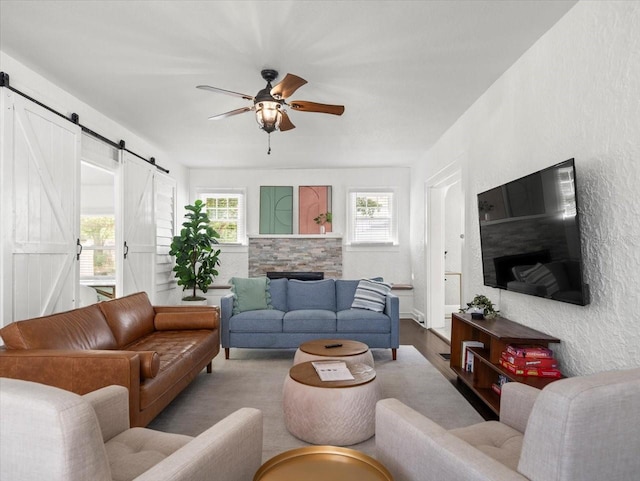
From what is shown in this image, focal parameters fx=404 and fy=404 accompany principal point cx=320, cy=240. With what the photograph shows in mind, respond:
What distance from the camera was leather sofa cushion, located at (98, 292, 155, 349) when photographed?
332 cm

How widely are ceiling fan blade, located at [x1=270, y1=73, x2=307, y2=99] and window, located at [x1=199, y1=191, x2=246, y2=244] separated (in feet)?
14.6

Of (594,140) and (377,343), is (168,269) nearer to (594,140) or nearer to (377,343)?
(377,343)

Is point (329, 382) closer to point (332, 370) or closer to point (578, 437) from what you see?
point (332, 370)

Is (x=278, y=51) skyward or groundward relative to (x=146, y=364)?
skyward

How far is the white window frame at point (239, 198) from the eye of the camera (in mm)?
7496

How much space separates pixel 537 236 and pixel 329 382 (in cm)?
169

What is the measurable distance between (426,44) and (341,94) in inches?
43.9

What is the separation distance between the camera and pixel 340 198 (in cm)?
750

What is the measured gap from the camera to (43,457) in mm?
994

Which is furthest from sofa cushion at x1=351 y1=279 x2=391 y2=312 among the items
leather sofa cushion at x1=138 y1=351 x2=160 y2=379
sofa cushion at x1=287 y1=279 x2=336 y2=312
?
leather sofa cushion at x1=138 y1=351 x2=160 y2=379

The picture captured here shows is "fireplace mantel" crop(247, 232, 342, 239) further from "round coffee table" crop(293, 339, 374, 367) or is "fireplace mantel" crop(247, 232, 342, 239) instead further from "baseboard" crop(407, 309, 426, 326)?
"round coffee table" crop(293, 339, 374, 367)

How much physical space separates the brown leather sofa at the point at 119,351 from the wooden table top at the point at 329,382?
881mm

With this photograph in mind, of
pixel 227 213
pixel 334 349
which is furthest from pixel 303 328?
pixel 227 213

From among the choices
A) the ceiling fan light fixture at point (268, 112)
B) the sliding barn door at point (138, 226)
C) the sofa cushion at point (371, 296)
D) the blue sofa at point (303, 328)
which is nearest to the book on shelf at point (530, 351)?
the blue sofa at point (303, 328)
